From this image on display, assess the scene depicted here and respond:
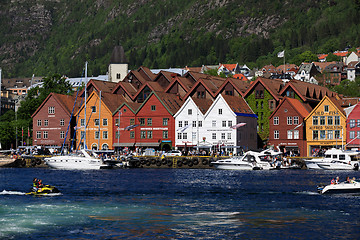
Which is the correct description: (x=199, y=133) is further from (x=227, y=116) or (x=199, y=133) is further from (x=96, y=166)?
(x=96, y=166)

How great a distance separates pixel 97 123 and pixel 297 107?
151 ft

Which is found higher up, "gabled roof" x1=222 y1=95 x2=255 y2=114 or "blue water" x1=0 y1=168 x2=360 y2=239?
"gabled roof" x1=222 y1=95 x2=255 y2=114

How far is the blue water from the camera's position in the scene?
51312mm

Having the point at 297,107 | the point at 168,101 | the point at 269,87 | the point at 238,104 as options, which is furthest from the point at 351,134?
the point at 168,101

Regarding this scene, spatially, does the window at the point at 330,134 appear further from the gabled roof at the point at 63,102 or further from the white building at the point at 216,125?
the gabled roof at the point at 63,102

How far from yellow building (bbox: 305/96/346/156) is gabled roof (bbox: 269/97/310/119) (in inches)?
102

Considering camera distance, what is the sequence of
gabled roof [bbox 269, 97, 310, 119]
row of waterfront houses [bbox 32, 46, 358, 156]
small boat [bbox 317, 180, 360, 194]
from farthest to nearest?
1. gabled roof [bbox 269, 97, 310, 119]
2. row of waterfront houses [bbox 32, 46, 358, 156]
3. small boat [bbox 317, 180, 360, 194]

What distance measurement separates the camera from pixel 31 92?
190 metres

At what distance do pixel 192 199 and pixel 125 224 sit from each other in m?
18.0

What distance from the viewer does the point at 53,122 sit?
163500mm

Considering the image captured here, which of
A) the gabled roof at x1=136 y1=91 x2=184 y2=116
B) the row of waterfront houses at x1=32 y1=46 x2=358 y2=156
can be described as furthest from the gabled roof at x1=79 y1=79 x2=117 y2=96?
the gabled roof at x1=136 y1=91 x2=184 y2=116

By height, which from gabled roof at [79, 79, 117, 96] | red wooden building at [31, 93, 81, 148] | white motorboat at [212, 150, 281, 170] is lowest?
white motorboat at [212, 150, 281, 170]

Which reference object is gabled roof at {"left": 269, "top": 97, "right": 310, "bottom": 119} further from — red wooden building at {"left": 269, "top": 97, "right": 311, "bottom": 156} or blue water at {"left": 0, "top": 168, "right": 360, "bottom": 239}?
blue water at {"left": 0, "top": 168, "right": 360, "bottom": 239}

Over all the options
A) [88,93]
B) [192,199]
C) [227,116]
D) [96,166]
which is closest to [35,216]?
[192,199]
